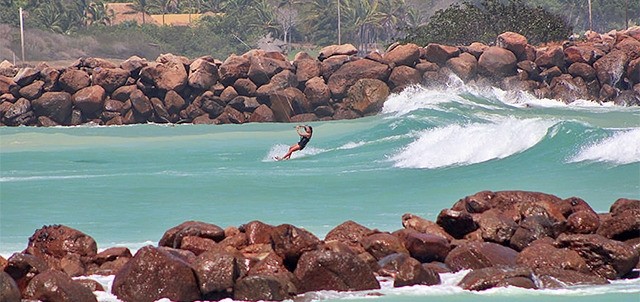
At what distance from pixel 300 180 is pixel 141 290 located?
38.6ft

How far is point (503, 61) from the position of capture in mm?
38688

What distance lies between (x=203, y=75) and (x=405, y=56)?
6334mm

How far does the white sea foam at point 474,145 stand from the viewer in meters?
24.1

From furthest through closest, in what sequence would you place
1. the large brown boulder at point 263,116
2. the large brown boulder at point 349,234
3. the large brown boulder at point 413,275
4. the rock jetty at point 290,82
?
the rock jetty at point 290,82
the large brown boulder at point 263,116
the large brown boulder at point 349,234
the large brown boulder at point 413,275

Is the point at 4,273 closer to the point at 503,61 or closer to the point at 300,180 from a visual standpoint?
the point at 300,180

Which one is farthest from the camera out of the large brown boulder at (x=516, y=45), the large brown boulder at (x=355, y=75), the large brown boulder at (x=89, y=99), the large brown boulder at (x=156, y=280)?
the large brown boulder at (x=516, y=45)

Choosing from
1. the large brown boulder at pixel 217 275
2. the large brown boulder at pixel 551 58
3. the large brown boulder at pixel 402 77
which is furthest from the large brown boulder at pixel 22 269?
the large brown boulder at pixel 551 58

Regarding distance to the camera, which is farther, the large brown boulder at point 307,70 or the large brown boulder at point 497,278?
the large brown boulder at point 307,70

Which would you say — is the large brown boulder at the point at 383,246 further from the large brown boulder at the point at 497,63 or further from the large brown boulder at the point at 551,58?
the large brown boulder at the point at 551,58

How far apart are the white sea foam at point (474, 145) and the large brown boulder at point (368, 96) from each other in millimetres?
10497

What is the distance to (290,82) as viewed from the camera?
37.8 m

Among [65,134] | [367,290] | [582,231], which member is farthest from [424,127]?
[367,290]

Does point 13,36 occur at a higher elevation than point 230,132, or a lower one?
lower

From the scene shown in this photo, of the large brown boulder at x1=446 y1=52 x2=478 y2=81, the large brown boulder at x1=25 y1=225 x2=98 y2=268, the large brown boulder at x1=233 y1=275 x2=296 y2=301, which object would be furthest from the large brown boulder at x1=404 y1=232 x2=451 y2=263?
the large brown boulder at x1=446 y1=52 x2=478 y2=81
